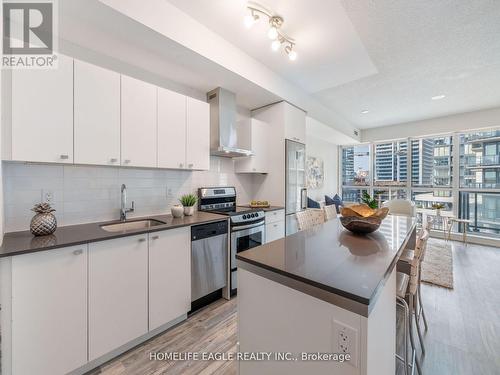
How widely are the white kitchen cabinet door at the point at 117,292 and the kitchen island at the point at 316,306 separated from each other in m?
0.98

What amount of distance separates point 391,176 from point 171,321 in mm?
6409

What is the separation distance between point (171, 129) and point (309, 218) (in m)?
1.79

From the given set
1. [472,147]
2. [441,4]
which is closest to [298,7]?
[441,4]

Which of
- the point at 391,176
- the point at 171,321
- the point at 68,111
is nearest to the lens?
the point at 68,111

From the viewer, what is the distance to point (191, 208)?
2467 mm

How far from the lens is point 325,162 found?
251 inches

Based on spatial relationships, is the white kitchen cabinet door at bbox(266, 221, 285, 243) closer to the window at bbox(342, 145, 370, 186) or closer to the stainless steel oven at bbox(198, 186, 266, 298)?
the stainless steel oven at bbox(198, 186, 266, 298)

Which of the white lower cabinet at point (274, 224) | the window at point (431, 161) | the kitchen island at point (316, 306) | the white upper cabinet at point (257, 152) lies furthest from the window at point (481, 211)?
the kitchen island at point (316, 306)

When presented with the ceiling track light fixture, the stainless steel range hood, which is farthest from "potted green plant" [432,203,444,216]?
the ceiling track light fixture

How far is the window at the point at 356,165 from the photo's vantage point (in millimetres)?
6480

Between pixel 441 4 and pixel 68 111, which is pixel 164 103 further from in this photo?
pixel 441 4

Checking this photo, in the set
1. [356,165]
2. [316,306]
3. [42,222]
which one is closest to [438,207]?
[356,165]

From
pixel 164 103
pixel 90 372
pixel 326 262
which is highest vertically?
pixel 164 103

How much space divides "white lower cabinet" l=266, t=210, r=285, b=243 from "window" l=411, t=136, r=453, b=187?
4.54 meters
